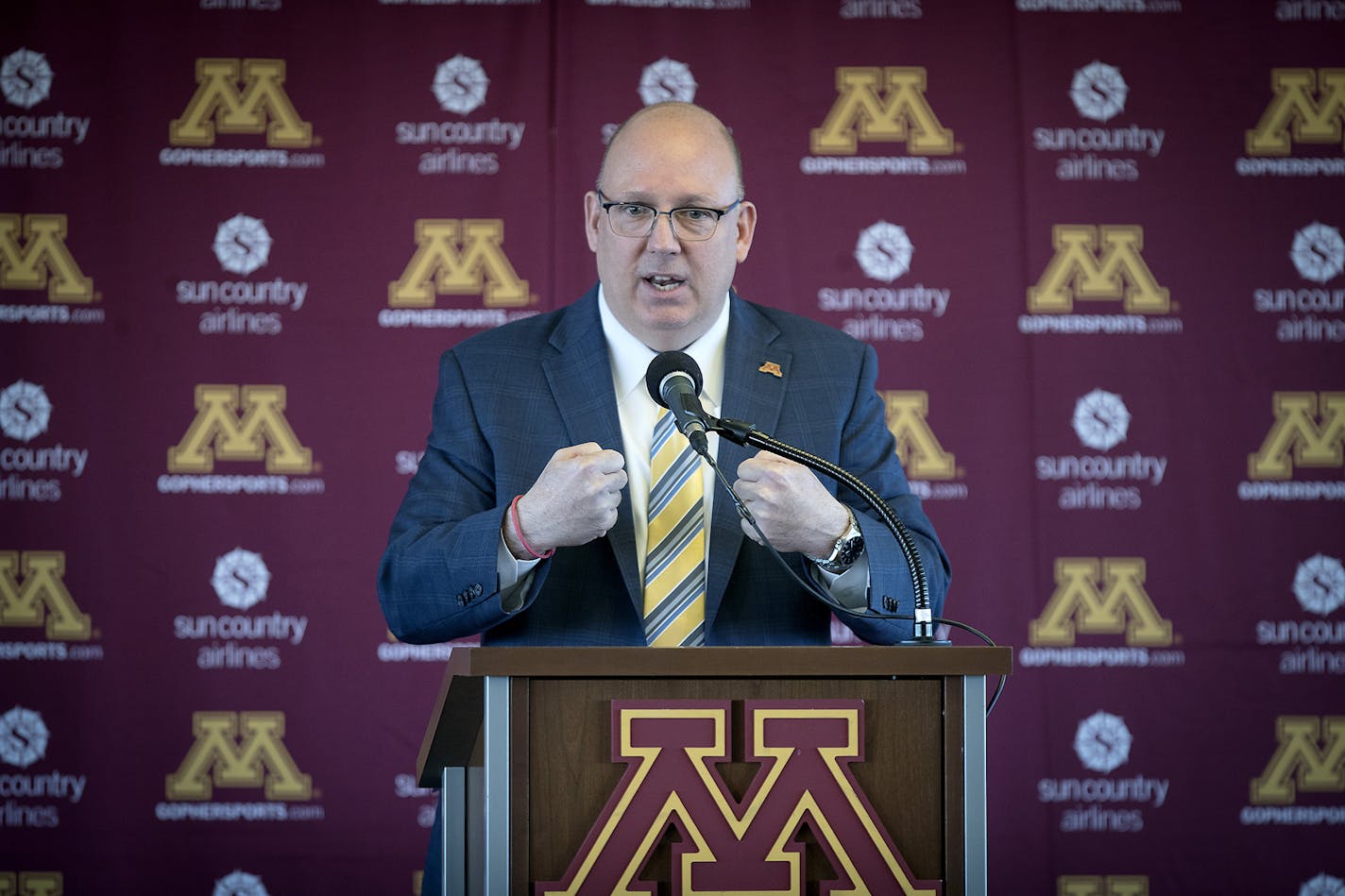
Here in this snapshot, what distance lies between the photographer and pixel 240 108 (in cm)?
427

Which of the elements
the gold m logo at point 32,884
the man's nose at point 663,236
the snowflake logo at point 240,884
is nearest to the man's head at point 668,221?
the man's nose at point 663,236

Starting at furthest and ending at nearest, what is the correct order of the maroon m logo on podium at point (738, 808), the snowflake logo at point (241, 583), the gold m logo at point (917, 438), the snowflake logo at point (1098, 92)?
the snowflake logo at point (1098, 92) → the gold m logo at point (917, 438) → the snowflake logo at point (241, 583) → the maroon m logo on podium at point (738, 808)

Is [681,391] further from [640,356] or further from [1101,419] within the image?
[1101,419]

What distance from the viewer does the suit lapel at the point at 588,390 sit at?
2133 mm

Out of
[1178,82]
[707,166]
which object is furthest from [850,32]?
[707,166]

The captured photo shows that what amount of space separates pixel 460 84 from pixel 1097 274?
2.03 m

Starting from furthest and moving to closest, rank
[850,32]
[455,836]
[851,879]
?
1. [850,32]
2. [455,836]
3. [851,879]

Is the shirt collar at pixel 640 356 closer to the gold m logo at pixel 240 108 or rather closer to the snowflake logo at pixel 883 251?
the snowflake logo at pixel 883 251

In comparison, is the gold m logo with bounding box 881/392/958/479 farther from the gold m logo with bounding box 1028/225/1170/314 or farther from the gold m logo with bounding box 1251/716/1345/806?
the gold m logo with bounding box 1251/716/1345/806

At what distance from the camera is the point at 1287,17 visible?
4.38 m

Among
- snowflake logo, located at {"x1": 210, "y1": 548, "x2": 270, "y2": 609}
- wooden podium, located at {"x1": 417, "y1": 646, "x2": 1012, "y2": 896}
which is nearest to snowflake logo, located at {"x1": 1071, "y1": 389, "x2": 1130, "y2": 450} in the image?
snowflake logo, located at {"x1": 210, "y1": 548, "x2": 270, "y2": 609}

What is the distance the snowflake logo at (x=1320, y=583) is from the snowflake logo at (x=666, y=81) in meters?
2.35

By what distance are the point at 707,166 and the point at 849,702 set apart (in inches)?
40.9

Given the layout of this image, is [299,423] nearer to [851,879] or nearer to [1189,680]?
[1189,680]
